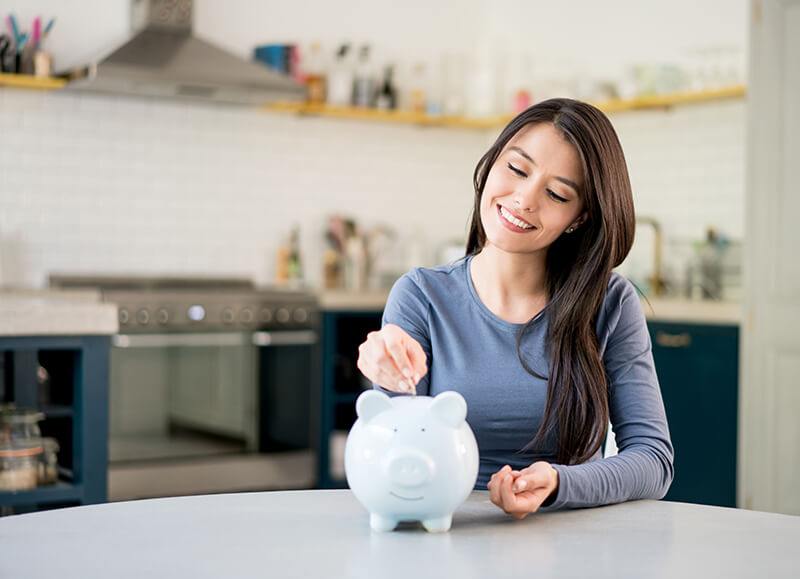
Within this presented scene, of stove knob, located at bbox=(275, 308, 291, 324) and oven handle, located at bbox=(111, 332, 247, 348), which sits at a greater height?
stove knob, located at bbox=(275, 308, 291, 324)

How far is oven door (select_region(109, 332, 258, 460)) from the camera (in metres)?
4.32

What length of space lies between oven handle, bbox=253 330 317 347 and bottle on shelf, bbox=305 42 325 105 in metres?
1.28

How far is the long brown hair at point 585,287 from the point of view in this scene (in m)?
1.58

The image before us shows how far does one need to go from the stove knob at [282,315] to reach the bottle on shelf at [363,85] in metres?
1.39

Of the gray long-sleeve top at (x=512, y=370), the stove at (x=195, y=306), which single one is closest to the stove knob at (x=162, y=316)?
the stove at (x=195, y=306)

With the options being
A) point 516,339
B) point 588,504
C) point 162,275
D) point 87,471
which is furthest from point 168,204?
point 588,504

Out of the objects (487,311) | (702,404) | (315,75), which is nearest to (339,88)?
(315,75)

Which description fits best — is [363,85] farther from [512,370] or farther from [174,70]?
[512,370]

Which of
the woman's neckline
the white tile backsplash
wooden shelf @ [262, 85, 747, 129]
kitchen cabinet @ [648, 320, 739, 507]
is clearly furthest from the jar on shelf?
wooden shelf @ [262, 85, 747, 129]

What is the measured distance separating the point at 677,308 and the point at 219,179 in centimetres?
235

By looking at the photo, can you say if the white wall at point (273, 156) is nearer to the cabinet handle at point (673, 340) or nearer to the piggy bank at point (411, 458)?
the cabinet handle at point (673, 340)

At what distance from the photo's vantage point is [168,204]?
5.04m

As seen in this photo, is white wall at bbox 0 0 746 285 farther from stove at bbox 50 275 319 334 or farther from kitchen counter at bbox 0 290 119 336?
kitchen counter at bbox 0 290 119 336

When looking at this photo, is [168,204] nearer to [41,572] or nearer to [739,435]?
[739,435]
